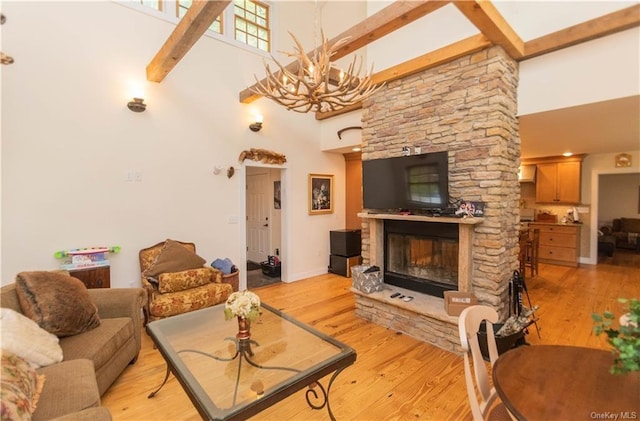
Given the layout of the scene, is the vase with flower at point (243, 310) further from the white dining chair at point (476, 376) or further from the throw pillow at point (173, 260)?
the throw pillow at point (173, 260)

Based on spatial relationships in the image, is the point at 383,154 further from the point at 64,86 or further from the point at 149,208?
the point at 64,86

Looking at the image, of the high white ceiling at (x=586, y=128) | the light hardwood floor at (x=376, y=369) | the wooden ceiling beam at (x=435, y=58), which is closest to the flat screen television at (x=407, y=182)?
the wooden ceiling beam at (x=435, y=58)

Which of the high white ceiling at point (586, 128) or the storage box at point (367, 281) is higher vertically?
the high white ceiling at point (586, 128)

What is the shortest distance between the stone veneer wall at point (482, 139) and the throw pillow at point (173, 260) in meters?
3.05

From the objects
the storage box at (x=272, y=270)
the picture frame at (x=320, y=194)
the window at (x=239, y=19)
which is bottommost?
the storage box at (x=272, y=270)

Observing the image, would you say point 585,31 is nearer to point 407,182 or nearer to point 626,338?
point 407,182

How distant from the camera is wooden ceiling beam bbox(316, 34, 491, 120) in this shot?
111 inches

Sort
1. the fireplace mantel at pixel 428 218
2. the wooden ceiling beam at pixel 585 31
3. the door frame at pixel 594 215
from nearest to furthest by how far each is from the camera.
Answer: the wooden ceiling beam at pixel 585 31 < the fireplace mantel at pixel 428 218 < the door frame at pixel 594 215

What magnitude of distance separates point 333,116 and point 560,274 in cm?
512

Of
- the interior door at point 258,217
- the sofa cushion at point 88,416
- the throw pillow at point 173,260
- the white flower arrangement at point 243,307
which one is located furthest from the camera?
the interior door at point 258,217

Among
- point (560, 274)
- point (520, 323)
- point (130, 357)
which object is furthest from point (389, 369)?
point (560, 274)

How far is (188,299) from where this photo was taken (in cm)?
315

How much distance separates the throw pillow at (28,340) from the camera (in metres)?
1.63

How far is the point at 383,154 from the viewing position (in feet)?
12.3
